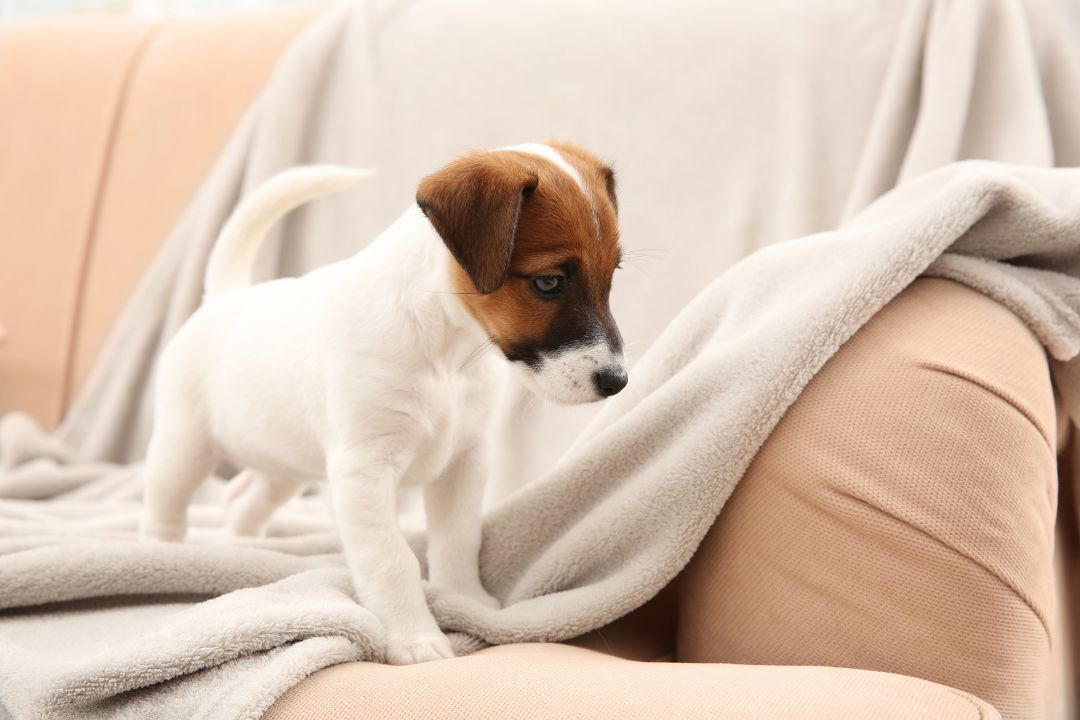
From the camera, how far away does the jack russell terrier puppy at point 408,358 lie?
43.1 inches

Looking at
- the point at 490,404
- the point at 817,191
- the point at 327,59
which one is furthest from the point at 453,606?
the point at 327,59

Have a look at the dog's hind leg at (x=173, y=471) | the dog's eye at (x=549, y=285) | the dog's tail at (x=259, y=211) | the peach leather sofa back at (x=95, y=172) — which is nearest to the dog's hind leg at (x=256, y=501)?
the dog's hind leg at (x=173, y=471)

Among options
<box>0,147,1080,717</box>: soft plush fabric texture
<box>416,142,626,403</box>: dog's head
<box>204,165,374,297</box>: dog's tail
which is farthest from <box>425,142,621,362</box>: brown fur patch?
<box>204,165,374,297</box>: dog's tail

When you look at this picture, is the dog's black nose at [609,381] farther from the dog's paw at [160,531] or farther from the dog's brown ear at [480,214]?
the dog's paw at [160,531]

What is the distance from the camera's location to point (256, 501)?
159 cm

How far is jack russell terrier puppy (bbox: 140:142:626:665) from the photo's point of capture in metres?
1.09

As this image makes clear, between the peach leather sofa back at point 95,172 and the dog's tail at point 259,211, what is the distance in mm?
868

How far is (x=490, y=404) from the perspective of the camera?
4.32 feet

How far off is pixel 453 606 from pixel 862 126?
1303 millimetres

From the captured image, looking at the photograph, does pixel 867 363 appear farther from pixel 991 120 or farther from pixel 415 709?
pixel 991 120

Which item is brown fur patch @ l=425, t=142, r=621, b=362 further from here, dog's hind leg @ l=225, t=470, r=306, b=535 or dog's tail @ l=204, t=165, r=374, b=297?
dog's hind leg @ l=225, t=470, r=306, b=535

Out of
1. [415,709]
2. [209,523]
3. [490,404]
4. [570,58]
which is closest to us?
[415,709]

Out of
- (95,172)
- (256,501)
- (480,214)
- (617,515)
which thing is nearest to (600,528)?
(617,515)

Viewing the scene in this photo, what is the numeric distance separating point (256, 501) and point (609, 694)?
0.86 meters
